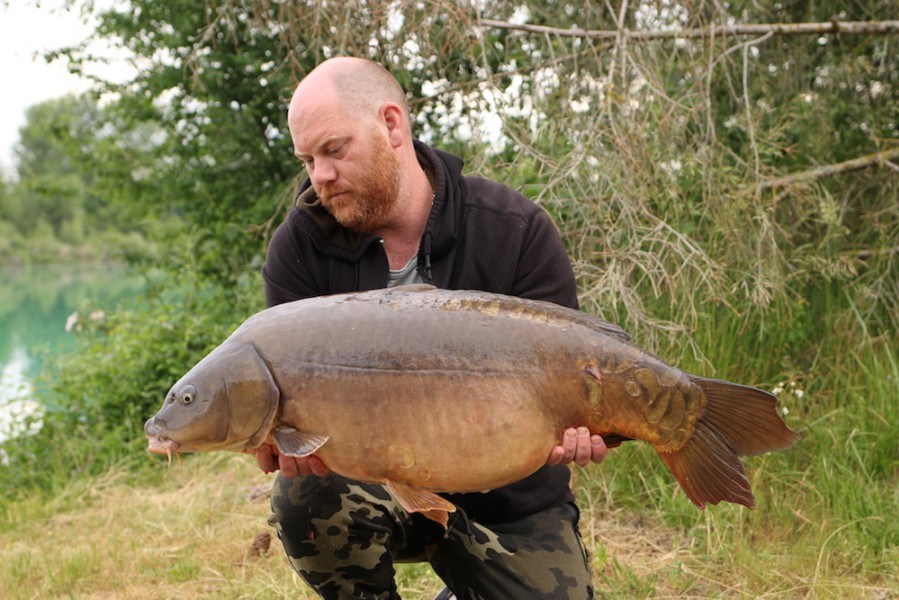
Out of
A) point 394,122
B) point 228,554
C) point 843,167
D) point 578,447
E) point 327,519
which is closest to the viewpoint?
point 578,447

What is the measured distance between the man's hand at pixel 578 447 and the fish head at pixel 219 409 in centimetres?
58

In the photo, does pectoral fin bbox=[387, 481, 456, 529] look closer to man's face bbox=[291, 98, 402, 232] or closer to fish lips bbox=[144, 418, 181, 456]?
fish lips bbox=[144, 418, 181, 456]

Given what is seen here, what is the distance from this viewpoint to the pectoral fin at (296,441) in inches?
65.6

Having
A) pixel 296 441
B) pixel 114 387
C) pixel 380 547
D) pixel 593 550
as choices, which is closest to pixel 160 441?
pixel 296 441

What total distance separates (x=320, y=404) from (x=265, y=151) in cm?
472

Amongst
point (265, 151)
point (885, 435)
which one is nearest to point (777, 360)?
point (885, 435)

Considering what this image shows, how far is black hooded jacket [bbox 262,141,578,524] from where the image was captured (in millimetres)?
2271

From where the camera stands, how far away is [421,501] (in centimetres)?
172

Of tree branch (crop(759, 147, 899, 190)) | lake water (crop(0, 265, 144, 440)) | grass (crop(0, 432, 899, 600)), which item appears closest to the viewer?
grass (crop(0, 432, 899, 600))

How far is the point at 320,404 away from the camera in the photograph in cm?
171

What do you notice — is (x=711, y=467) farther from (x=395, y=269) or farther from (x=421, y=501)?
(x=395, y=269)

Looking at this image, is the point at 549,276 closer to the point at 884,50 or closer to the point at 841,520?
the point at 841,520

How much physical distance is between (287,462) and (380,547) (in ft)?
1.49

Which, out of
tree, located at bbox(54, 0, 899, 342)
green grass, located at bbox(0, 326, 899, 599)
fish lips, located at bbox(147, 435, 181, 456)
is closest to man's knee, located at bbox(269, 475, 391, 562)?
fish lips, located at bbox(147, 435, 181, 456)
